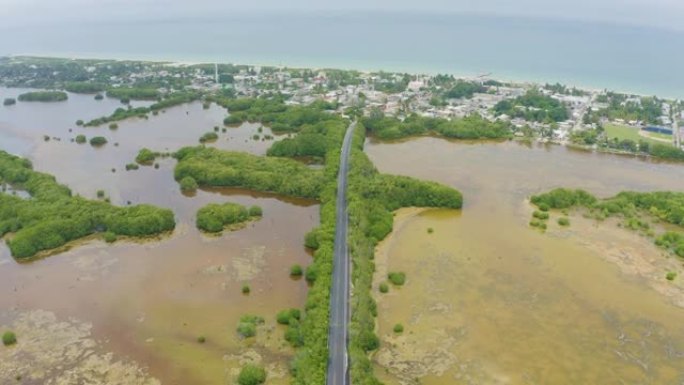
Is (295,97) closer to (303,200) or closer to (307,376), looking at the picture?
(303,200)

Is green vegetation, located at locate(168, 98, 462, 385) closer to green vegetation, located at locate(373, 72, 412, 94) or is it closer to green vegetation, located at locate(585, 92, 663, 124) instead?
green vegetation, located at locate(373, 72, 412, 94)

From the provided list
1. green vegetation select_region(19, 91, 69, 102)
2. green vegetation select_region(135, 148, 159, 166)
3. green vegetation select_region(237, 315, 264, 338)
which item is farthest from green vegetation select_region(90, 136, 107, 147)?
green vegetation select_region(237, 315, 264, 338)

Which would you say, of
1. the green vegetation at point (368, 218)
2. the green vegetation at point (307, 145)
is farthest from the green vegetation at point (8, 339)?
the green vegetation at point (307, 145)

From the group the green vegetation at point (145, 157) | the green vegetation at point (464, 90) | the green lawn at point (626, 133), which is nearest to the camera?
the green vegetation at point (145, 157)

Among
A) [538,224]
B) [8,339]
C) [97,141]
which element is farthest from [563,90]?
[8,339]

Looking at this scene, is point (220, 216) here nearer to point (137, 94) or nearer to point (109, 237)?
point (109, 237)

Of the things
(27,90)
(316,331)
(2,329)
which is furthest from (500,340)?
(27,90)

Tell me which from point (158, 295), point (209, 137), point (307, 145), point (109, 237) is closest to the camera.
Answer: point (158, 295)

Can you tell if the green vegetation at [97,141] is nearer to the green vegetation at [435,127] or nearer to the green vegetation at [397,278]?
the green vegetation at [435,127]
